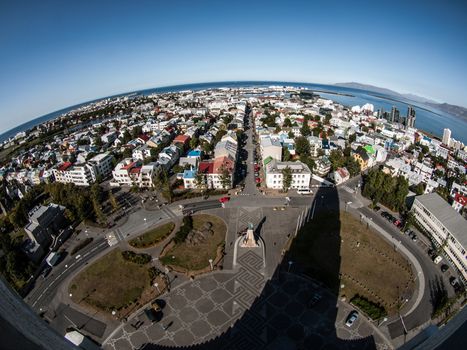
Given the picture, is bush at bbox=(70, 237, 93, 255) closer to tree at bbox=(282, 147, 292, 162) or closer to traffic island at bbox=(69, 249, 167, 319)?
traffic island at bbox=(69, 249, 167, 319)

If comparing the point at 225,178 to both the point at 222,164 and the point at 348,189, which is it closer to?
the point at 222,164

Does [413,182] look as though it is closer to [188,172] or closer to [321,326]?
[321,326]

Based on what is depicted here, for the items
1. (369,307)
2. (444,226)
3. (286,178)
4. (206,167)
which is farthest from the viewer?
(206,167)

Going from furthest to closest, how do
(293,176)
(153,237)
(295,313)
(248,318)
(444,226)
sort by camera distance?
(293,176), (153,237), (444,226), (295,313), (248,318)

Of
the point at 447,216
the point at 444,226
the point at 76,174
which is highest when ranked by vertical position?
the point at 76,174

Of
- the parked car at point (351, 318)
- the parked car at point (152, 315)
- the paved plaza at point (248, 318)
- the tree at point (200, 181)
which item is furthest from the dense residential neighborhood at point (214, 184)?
the parked car at point (152, 315)

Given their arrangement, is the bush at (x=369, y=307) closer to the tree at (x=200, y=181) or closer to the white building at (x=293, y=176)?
the white building at (x=293, y=176)

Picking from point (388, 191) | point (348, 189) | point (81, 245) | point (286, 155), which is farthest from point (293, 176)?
point (81, 245)
